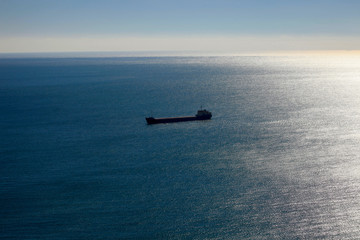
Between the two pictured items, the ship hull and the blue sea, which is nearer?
the blue sea

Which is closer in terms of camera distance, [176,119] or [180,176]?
[180,176]

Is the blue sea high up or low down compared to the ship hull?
down

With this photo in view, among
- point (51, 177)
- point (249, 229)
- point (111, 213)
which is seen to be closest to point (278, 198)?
point (249, 229)

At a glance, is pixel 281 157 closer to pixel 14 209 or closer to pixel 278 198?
pixel 278 198

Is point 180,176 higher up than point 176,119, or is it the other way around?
point 176,119

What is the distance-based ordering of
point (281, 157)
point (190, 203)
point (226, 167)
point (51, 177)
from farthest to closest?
1. point (281, 157)
2. point (226, 167)
3. point (51, 177)
4. point (190, 203)

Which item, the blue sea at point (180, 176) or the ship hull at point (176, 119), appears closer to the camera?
the blue sea at point (180, 176)

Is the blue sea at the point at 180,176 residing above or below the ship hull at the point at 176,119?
below

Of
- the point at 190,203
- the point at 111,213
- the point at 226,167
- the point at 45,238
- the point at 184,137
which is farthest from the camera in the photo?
the point at 184,137

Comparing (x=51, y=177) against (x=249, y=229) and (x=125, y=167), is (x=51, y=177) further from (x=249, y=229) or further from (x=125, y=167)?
(x=249, y=229)

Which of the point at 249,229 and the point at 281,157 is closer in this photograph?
the point at 249,229
